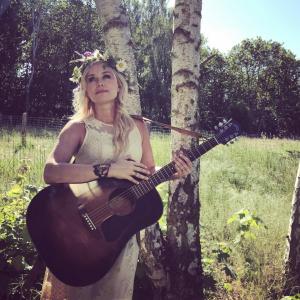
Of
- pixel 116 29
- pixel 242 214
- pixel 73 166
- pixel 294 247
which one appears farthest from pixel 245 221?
pixel 116 29

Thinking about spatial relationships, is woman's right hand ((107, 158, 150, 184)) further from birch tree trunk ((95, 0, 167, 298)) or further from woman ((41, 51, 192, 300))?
birch tree trunk ((95, 0, 167, 298))

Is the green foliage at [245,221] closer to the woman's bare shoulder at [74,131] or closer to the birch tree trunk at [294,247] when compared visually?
the birch tree trunk at [294,247]

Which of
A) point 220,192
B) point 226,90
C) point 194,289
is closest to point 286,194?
point 220,192

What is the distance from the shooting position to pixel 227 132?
238 cm

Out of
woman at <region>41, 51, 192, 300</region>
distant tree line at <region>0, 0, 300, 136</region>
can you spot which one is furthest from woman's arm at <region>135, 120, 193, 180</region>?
distant tree line at <region>0, 0, 300, 136</region>

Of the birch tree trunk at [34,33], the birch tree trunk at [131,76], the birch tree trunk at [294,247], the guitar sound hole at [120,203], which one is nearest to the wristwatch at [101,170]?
the guitar sound hole at [120,203]

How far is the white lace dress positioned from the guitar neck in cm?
21

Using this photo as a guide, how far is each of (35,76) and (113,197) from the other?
93.3 ft

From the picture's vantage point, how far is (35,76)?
28297mm

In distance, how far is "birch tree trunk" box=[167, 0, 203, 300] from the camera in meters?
2.96

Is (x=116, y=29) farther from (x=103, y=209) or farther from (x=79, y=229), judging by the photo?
(x=79, y=229)

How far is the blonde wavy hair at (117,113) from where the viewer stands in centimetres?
237

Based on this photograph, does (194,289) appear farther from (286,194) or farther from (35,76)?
(35,76)

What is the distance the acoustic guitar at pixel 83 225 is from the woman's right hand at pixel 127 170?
0.05 metres
